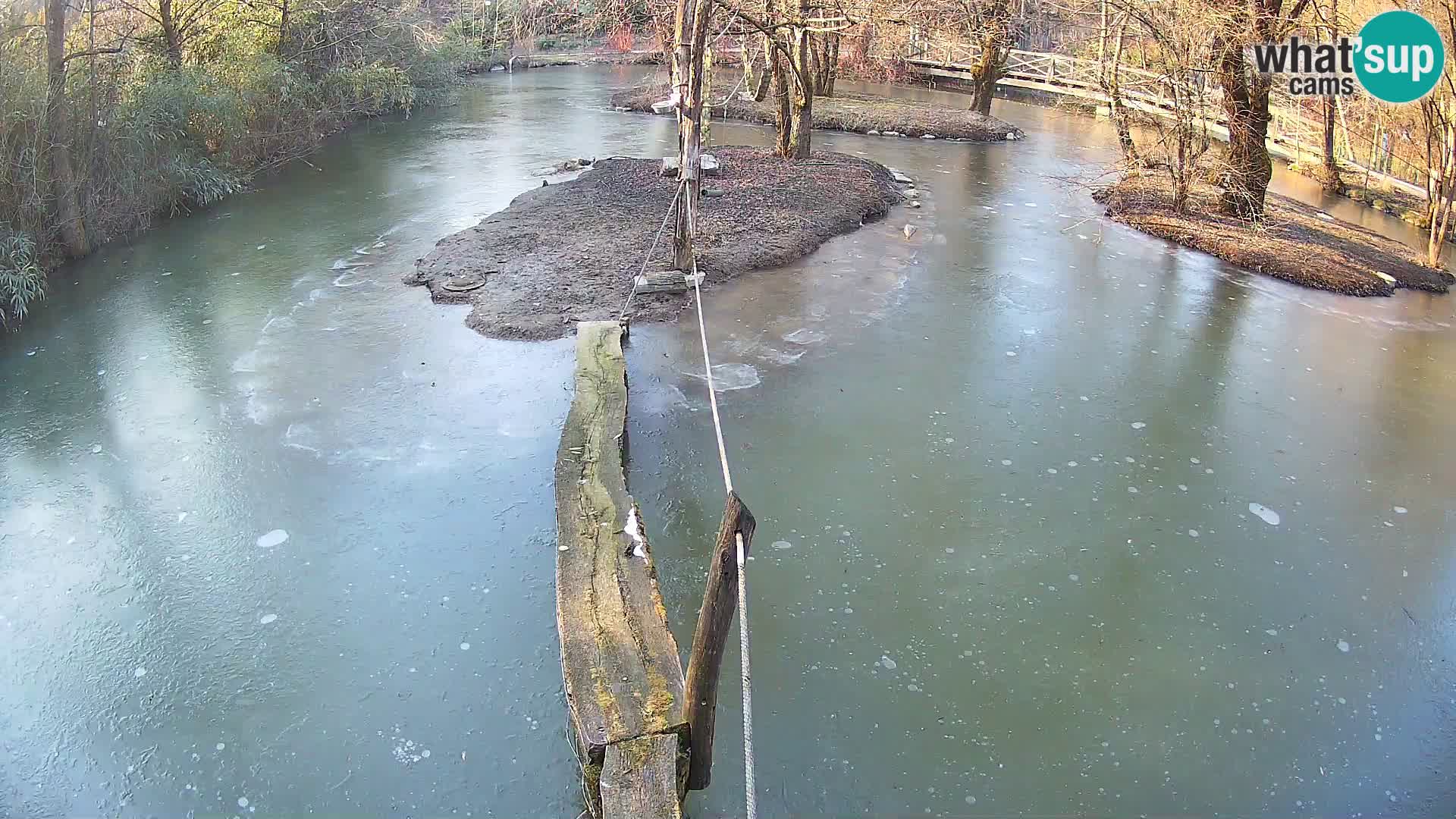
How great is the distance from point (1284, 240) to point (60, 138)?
485 inches

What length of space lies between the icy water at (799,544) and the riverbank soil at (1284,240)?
2.18 feet

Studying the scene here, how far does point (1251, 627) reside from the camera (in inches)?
174

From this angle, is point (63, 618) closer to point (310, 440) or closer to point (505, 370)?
point (310, 440)

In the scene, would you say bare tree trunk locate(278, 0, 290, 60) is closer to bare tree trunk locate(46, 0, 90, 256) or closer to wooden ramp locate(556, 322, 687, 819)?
bare tree trunk locate(46, 0, 90, 256)

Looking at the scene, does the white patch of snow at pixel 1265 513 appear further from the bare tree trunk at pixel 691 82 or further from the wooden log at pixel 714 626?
the bare tree trunk at pixel 691 82

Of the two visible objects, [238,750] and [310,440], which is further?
[310,440]

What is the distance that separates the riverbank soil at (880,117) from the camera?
16.9 metres

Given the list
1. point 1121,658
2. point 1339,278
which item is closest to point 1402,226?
point 1339,278

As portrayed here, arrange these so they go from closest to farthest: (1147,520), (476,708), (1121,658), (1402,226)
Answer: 1. (476,708)
2. (1121,658)
3. (1147,520)
4. (1402,226)

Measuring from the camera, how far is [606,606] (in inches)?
146

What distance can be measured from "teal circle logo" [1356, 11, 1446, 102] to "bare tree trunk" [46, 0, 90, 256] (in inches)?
522

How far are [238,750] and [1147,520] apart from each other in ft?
14.6

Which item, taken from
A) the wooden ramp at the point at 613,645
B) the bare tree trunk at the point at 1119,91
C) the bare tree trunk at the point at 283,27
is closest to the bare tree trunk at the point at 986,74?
the bare tree trunk at the point at 1119,91

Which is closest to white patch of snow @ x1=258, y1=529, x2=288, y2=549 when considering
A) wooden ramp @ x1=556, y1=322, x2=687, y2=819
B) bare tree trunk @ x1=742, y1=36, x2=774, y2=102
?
wooden ramp @ x1=556, y1=322, x2=687, y2=819
